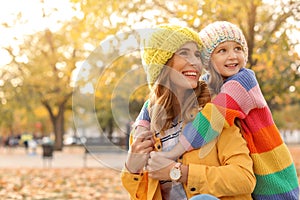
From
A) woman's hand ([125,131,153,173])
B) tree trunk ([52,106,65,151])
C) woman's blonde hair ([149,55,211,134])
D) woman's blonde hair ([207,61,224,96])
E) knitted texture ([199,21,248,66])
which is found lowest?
tree trunk ([52,106,65,151])

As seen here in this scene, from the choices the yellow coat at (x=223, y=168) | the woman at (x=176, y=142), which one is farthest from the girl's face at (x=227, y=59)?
the yellow coat at (x=223, y=168)

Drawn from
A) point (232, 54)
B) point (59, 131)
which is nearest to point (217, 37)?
point (232, 54)

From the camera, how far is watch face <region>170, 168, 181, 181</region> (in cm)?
243

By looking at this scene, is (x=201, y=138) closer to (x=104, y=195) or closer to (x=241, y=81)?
(x=241, y=81)

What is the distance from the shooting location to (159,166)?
2.49 metres

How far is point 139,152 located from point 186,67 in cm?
47

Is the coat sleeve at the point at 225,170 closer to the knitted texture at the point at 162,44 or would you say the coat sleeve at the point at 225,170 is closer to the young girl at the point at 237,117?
the young girl at the point at 237,117

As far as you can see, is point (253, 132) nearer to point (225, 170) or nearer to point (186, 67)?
point (225, 170)

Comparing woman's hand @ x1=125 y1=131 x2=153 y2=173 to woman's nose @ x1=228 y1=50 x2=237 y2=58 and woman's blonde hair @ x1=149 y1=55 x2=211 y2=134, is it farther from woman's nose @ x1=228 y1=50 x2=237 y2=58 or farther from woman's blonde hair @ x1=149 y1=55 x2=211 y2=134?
woman's nose @ x1=228 y1=50 x2=237 y2=58

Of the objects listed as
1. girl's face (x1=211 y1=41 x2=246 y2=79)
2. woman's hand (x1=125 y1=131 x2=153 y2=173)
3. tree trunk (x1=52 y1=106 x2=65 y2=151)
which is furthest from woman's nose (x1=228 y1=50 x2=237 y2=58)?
tree trunk (x1=52 y1=106 x2=65 y2=151)

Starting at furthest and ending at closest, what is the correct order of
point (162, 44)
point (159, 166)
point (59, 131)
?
point (59, 131), point (162, 44), point (159, 166)

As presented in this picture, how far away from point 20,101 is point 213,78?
1146 inches

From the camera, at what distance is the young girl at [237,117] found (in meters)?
2.48

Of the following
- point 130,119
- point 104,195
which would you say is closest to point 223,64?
point 130,119
